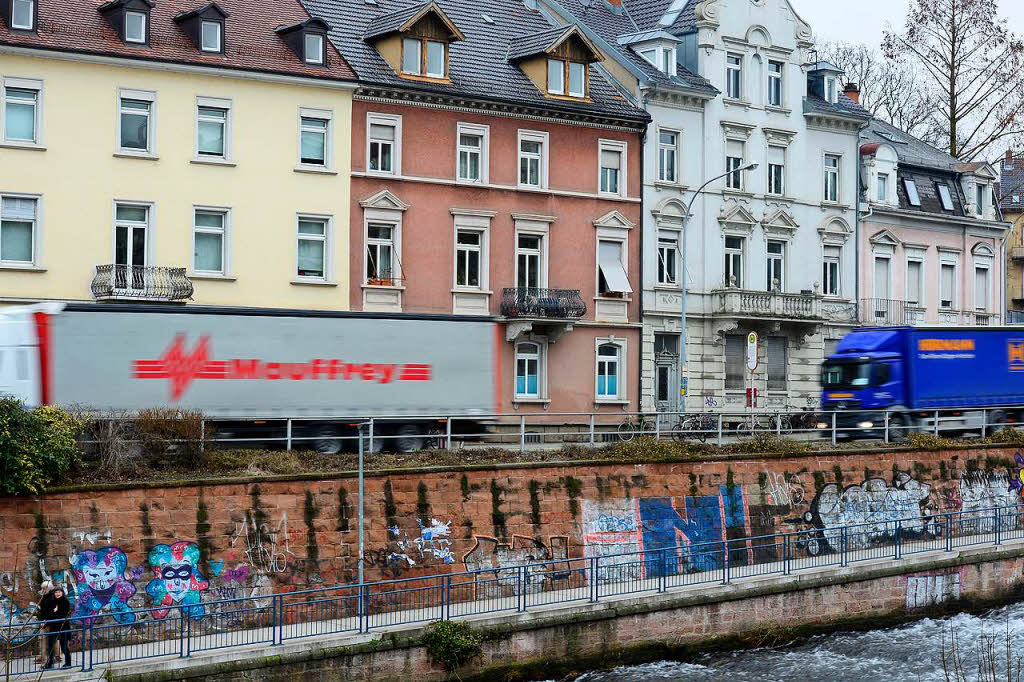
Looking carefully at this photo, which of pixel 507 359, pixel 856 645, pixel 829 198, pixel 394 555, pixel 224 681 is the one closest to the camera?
pixel 224 681

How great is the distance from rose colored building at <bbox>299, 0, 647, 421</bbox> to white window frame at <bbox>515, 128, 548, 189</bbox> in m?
0.03

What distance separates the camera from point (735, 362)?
4947cm

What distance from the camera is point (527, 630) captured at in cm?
2745

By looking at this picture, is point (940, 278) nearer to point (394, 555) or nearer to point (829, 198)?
point (829, 198)

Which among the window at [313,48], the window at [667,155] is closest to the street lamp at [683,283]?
the window at [667,155]

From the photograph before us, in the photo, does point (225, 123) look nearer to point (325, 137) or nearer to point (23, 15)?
point (325, 137)

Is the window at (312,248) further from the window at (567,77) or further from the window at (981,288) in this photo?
the window at (981,288)

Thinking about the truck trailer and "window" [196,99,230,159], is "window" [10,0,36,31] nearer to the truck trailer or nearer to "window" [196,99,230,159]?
"window" [196,99,230,159]

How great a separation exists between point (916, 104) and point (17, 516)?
5303cm

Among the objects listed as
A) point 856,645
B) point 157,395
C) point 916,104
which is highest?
point 916,104

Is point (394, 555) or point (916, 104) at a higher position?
point (916, 104)

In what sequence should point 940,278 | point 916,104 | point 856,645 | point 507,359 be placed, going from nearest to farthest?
point 856,645
point 507,359
point 940,278
point 916,104

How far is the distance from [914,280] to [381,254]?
22.8 metres

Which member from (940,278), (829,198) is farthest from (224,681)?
(940,278)
